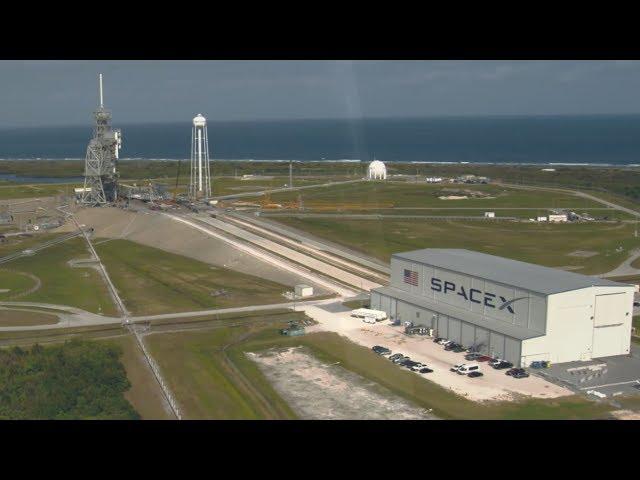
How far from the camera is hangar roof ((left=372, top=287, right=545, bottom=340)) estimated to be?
63.0 ft

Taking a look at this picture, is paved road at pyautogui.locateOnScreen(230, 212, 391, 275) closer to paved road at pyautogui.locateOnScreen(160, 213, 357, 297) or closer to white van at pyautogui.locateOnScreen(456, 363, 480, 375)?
paved road at pyautogui.locateOnScreen(160, 213, 357, 297)

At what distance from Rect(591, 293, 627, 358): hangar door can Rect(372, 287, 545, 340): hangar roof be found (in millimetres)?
1661

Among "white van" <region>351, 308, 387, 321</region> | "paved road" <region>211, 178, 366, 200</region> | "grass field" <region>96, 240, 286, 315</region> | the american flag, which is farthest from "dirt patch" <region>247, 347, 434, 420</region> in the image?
"paved road" <region>211, 178, 366, 200</region>

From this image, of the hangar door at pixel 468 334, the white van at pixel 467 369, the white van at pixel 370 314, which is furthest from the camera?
the white van at pixel 370 314

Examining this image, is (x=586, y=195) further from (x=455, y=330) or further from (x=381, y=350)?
(x=381, y=350)

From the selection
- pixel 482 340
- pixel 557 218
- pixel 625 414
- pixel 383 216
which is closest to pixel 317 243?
pixel 383 216

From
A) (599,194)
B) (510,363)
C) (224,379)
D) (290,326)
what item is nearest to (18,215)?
(290,326)

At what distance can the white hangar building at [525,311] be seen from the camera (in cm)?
1903

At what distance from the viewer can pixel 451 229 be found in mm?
40719

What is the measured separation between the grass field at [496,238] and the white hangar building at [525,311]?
10.3 metres

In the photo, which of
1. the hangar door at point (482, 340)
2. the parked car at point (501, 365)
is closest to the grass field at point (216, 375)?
the parked car at point (501, 365)

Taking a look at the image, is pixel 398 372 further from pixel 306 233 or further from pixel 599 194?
pixel 599 194

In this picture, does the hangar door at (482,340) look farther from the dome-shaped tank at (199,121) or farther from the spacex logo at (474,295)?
the dome-shaped tank at (199,121)

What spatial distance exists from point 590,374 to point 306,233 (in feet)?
71.1
